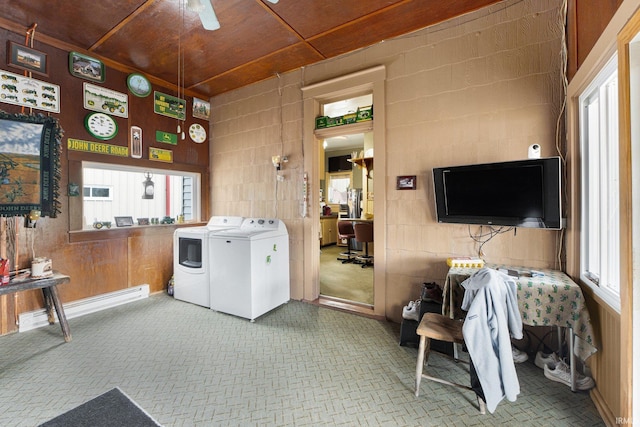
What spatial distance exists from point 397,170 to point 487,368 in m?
1.93

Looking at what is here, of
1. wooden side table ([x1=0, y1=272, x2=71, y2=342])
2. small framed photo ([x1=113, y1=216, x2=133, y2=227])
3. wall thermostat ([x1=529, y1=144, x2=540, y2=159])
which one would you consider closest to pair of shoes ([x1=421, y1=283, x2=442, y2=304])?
wall thermostat ([x1=529, y1=144, x2=540, y2=159])

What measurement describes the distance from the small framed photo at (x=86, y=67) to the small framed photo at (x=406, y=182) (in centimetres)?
378

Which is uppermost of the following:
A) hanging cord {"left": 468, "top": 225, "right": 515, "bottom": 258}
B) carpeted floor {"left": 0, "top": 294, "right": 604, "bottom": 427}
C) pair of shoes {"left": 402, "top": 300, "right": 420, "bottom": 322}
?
hanging cord {"left": 468, "top": 225, "right": 515, "bottom": 258}

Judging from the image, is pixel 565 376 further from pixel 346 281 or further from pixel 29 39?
pixel 29 39

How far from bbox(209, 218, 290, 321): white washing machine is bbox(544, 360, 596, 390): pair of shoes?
266cm

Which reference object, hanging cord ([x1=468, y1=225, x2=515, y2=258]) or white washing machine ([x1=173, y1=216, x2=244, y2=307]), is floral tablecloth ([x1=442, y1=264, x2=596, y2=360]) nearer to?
hanging cord ([x1=468, y1=225, x2=515, y2=258])

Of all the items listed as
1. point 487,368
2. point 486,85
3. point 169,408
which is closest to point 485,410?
point 487,368

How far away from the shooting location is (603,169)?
1817 mm

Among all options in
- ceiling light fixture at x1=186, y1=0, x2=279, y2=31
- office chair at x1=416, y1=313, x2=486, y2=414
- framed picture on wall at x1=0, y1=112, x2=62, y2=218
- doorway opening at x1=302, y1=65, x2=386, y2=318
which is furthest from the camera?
doorway opening at x1=302, y1=65, x2=386, y2=318

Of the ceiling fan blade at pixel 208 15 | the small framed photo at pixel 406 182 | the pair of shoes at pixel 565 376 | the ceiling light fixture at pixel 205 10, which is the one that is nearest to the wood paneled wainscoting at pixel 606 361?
the pair of shoes at pixel 565 376

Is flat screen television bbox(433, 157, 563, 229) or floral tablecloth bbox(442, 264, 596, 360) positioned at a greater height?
flat screen television bbox(433, 157, 563, 229)

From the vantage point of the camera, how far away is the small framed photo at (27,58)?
2.69 meters

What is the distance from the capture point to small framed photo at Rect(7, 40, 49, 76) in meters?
2.69

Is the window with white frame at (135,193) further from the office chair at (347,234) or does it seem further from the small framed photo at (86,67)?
the office chair at (347,234)
